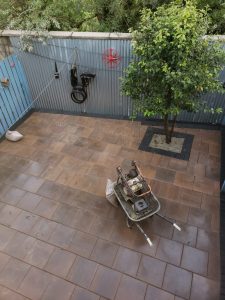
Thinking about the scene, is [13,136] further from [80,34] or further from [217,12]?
[217,12]

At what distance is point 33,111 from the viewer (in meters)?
7.77

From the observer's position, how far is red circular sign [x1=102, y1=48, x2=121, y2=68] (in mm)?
6012

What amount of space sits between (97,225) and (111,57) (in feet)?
13.3

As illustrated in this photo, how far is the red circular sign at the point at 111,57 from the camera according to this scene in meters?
6.01

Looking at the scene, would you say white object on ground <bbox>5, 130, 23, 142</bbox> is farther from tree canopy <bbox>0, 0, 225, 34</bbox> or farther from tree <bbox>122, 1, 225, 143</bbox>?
tree <bbox>122, 1, 225, 143</bbox>

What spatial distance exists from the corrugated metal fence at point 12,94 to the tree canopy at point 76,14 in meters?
1.01

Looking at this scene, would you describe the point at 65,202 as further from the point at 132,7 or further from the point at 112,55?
the point at 132,7

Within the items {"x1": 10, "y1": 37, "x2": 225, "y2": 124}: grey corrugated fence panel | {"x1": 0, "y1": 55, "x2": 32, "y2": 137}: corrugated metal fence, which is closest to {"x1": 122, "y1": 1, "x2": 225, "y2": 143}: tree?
{"x1": 10, "y1": 37, "x2": 225, "y2": 124}: grey corrugated fence panel

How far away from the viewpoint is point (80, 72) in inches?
261

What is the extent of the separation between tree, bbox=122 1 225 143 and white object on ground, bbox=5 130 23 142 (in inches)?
135

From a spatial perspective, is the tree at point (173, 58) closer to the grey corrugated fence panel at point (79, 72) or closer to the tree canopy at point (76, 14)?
the grey corrugated fence panel at point (79, 72)

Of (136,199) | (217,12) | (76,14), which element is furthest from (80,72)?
(136,199)

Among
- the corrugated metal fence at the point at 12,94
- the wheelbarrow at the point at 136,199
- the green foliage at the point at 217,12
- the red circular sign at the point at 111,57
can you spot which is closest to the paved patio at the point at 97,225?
the wheelbarrow at the point at 136,199

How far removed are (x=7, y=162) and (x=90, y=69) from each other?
3.21m
